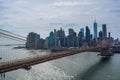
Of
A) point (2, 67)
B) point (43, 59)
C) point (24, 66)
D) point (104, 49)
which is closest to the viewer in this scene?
point (2, 67)

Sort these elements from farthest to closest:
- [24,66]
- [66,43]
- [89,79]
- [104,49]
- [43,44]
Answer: [66,43] < [43,44] < [104,49] < [89,79] < [24,66]

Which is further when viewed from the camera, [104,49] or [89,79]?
[104,49]

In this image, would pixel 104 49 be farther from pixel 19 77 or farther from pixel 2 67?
pixel 2 67

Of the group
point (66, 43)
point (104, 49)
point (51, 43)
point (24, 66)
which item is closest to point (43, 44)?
point (51, 43)

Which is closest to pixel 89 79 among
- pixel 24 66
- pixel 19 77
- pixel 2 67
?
pixel 19 77

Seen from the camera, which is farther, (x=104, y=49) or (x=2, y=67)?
(x=104, y=49)

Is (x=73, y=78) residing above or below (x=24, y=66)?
below

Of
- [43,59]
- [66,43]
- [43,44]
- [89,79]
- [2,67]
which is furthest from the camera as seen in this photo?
[66,43]

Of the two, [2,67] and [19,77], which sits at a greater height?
[2,67]

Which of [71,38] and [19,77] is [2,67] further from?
[71,38]
